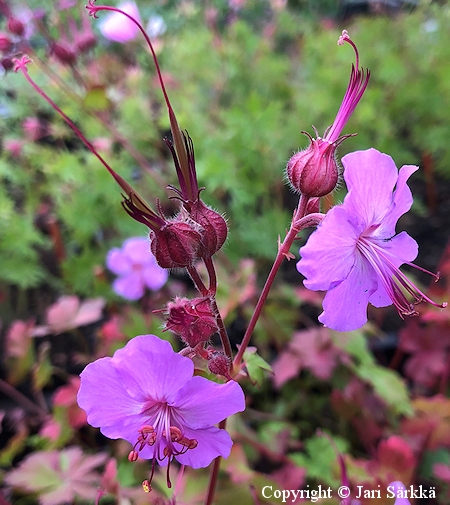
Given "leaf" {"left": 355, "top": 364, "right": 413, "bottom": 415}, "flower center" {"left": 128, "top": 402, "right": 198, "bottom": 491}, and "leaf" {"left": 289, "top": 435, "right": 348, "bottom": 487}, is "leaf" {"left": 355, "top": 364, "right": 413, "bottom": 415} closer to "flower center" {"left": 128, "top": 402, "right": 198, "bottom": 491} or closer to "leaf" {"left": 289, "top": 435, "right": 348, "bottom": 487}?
"leaf" {"left": 289, "top": 435, "right": 348, "bottom": 487}

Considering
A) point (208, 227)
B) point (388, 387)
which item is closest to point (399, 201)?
point (208, 227)


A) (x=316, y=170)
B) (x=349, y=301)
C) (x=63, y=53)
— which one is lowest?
(x=349, y=301)

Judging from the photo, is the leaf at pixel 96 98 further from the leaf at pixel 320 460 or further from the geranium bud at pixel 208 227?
the leaf at pixel 320 460

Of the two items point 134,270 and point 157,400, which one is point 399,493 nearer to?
point 157,400

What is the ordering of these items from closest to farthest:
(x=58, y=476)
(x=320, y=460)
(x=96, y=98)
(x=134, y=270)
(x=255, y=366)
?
(x=255, y=366) → (x=58, y=476) → (x=320, y=460) → (x=96, y=98) → (x=134, y=270)

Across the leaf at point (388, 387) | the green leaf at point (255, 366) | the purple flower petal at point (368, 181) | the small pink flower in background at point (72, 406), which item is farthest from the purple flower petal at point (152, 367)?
the leaf at point (388, 387)

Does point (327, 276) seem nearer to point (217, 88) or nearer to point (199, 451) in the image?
point (199, 451)

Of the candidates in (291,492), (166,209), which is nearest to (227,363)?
(291,492)

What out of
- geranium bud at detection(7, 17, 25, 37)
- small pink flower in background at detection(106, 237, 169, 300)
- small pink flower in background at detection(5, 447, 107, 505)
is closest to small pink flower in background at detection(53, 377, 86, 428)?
small pink flower in background at detection(5, 447, 107, 505)
